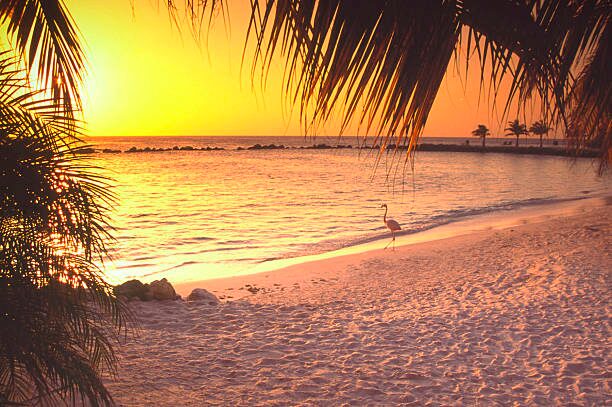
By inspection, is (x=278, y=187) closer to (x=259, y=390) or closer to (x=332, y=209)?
(x=332, y=209)

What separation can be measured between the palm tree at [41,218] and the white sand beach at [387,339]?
2383 millimetres

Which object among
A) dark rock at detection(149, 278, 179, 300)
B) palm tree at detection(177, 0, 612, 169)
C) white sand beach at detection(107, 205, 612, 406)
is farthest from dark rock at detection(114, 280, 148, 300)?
palm tree at detection(177, 0, 612, 169)

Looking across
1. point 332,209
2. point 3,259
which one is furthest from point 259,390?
point 332,209

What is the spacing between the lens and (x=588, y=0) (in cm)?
131

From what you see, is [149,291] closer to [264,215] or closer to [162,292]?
[162,292]

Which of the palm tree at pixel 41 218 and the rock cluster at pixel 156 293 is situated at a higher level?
the palm tree at pixel 41 218

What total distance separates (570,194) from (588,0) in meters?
27.1

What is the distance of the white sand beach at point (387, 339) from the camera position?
14.8 feet

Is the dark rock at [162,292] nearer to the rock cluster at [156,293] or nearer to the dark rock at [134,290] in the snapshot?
the rock cluster at [156,293]

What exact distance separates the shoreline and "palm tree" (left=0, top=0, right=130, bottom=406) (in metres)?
6.01

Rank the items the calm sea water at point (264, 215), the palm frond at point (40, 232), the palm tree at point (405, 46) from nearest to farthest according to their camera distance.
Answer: the palm tree at point (405, 46) → the palm frond at point (40, 232) → the calm sea water at point (264, 215)

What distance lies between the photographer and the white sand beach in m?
4.51

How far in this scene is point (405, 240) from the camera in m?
13.6

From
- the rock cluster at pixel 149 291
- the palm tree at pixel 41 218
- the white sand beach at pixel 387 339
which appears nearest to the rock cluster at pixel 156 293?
the rock cluster at pixel 149 291
